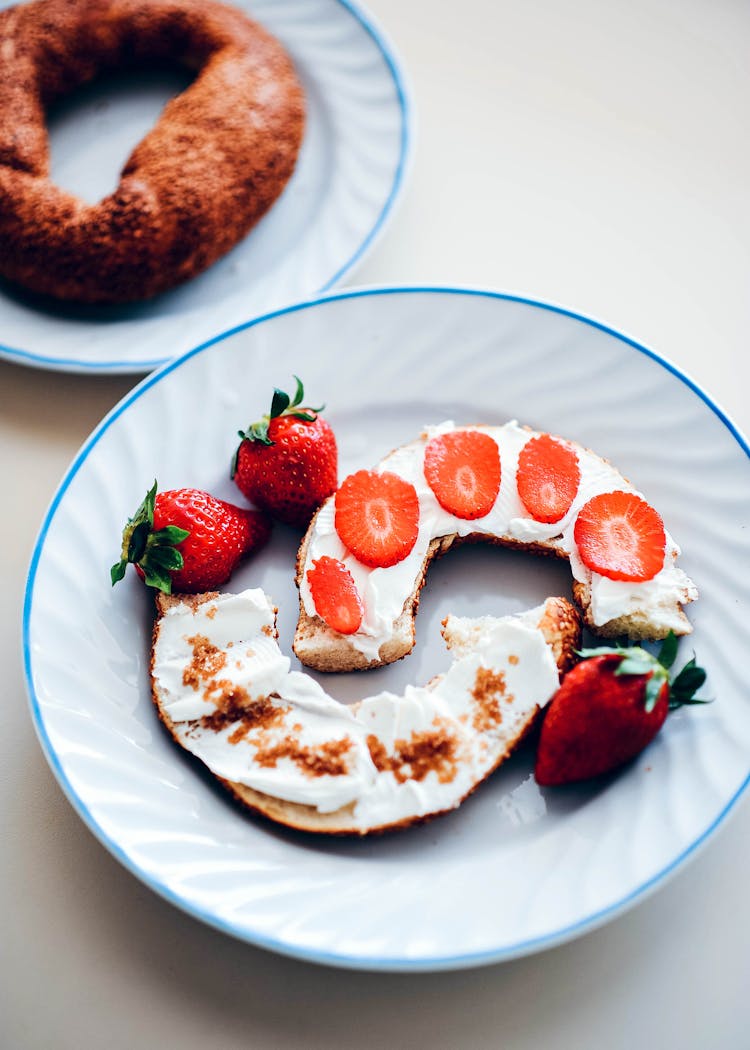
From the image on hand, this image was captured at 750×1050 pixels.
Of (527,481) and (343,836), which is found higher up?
(527,481)

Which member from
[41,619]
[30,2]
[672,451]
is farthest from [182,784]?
[30,2]

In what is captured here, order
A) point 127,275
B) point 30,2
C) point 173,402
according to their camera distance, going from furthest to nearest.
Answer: point 30,2 < point 127,275 < point 173,402

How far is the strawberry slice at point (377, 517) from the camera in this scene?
1.80 metres

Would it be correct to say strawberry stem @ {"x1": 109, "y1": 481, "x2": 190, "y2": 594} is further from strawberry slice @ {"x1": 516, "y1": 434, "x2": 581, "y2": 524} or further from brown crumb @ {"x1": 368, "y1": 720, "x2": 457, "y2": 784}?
strawberry slice @ {"x1": 516, "y1": 434, "x2": 581, "y2": 524}

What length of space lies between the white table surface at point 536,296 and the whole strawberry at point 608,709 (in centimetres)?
27

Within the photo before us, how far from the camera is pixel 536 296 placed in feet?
7.43

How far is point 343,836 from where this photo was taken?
163 centimetres

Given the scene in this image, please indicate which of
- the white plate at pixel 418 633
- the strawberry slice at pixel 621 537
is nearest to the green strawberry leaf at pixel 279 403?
the white plate at pixel 418 633

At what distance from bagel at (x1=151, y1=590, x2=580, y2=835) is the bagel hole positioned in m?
1.34

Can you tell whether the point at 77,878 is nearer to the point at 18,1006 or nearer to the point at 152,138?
the point at 18,1006

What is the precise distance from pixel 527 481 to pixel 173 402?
78 centimetres

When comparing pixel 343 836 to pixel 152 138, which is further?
pixel 152 138

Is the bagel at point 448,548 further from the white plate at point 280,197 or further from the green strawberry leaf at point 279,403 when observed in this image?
the white plate at point 280,197

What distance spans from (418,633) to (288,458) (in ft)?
1.45
